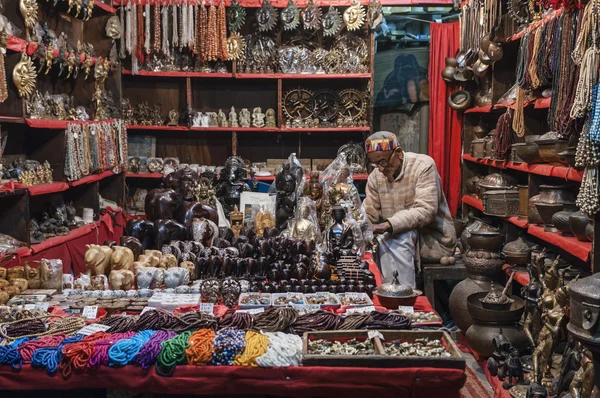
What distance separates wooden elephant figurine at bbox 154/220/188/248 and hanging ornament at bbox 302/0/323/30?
3683mm

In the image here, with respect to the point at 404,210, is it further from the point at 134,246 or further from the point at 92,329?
the point at 92,329

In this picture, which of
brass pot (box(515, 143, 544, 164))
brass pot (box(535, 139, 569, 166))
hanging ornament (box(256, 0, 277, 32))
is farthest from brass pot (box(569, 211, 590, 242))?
hanging ornament (box(256, 0, 277, 32))

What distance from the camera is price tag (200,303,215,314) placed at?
2850mm

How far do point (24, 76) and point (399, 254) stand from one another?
272cm

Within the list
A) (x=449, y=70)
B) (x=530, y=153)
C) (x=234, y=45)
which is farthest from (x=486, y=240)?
(x=234, y=45)

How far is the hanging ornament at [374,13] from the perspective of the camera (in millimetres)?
6758

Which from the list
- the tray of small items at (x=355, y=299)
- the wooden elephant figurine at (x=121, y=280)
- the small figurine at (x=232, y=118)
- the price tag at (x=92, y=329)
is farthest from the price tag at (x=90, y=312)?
the small figurine at (x=232, y=118)

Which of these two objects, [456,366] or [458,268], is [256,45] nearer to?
[458,268]

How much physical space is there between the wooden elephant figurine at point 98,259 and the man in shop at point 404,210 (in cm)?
191

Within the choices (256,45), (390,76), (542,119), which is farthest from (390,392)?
(390,76)

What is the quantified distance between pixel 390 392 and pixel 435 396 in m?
0.15

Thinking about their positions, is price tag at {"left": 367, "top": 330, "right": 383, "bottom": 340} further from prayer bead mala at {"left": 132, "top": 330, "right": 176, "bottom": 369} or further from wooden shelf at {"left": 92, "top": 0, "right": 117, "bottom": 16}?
wooden shelf at {"left": 92, "top": 0, "right": 117, "bottom": 16}

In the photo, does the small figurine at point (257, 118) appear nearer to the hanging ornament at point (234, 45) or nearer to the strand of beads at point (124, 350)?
the hanging ornament at point (234, 45)

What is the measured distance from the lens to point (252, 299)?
301 cm
